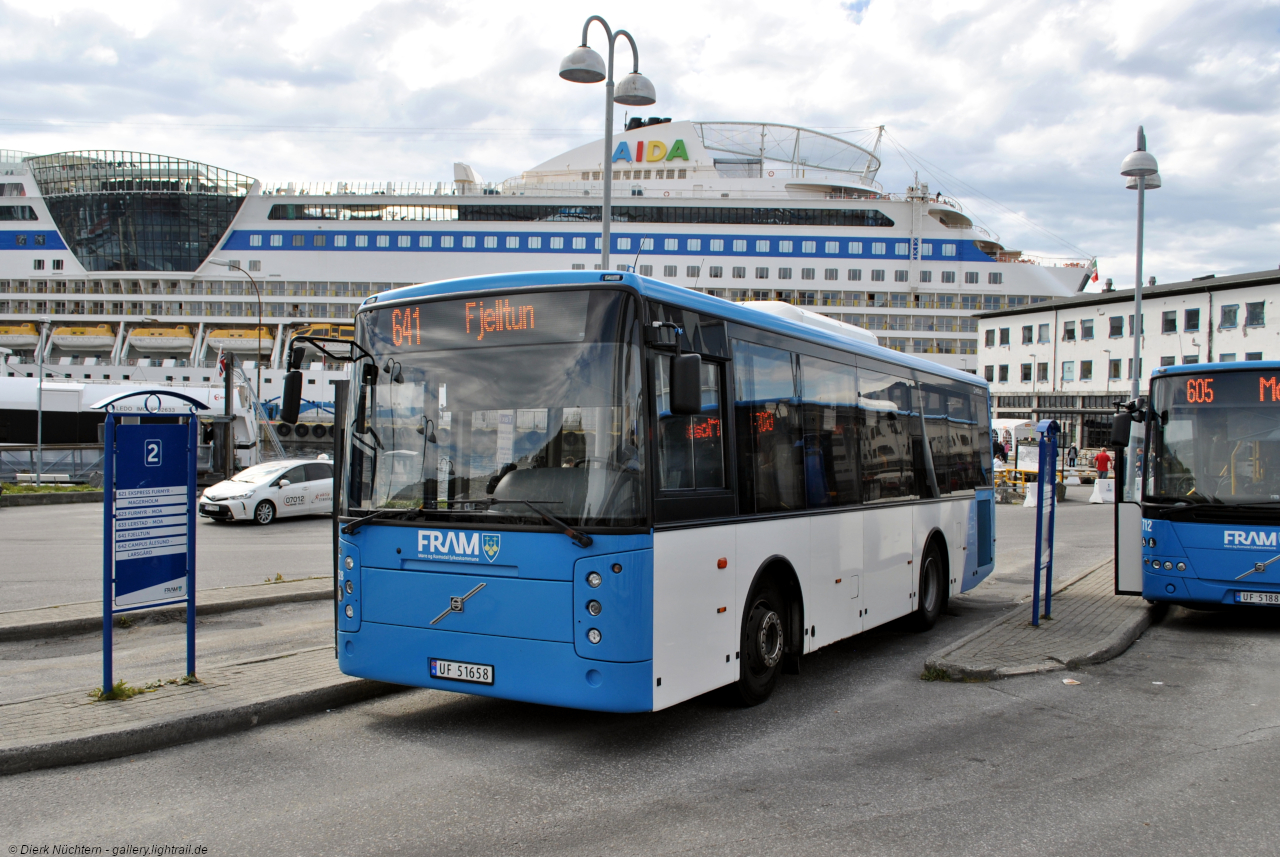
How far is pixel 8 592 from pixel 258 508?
391 inches

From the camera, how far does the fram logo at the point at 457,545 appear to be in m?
5.18

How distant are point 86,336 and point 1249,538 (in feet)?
232

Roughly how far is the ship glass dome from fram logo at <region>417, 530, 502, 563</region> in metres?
67.8

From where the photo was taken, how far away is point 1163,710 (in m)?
6.24

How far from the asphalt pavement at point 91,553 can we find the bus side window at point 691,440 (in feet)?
24.8

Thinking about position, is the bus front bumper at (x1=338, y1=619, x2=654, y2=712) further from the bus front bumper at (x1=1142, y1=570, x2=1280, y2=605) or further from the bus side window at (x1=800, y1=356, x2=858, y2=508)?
the bus front bumper at (x1=1142, y1=570, x2=1280, y2=605)

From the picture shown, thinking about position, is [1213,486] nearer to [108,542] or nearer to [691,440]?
[691,440]

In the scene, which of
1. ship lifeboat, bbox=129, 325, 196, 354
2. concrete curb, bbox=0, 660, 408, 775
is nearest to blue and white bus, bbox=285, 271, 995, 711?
concrete curb, bbox=0, 660, 408, 775

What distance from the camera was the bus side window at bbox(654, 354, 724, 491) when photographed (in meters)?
5.15

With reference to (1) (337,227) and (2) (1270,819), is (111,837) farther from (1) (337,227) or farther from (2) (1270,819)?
(1) (337,227)

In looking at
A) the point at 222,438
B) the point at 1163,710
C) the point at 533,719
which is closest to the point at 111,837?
the point at 533,719

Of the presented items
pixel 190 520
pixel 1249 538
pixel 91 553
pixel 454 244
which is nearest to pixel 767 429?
pixel 190 520

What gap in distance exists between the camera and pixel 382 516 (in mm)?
5543

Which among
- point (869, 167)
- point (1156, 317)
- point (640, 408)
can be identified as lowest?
point (640, 408)
